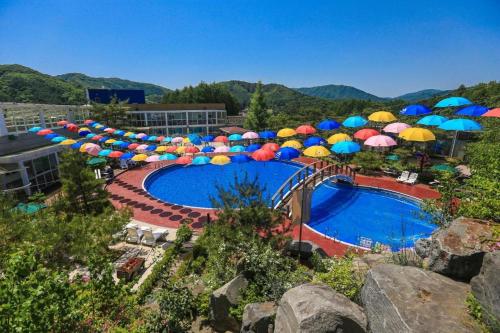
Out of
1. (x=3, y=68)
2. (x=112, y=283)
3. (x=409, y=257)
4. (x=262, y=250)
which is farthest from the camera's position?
(x=3, y=68)

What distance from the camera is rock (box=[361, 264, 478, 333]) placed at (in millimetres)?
3084

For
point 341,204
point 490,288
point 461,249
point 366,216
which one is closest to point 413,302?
point 490,288

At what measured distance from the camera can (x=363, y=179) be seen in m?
19.4

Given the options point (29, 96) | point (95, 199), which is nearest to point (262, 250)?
point (95, 199)

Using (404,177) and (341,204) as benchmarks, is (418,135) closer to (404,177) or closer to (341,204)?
(404,177)

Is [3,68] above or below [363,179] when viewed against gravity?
above

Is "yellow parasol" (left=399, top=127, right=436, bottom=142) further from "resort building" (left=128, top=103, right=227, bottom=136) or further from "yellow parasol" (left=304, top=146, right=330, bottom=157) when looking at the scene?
"resort building" (left=128, top=103, right=227, bottom=136)

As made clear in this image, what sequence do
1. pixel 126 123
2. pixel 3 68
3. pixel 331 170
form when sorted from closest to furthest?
1. pixel 331 170
2. pixel 126 123
3. pixel 3 68

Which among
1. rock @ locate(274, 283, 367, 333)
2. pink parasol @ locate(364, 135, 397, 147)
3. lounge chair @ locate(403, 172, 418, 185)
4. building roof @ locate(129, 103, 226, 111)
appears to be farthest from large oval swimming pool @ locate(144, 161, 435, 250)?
building roof @ locate(129, 103, 226, 111)

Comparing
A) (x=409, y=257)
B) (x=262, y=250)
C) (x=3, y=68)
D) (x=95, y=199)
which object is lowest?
(x=95, y=199)

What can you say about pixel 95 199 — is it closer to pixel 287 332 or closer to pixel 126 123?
pixel 287 332

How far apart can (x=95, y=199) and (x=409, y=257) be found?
13.7 metres

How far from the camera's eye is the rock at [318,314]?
11.8ft

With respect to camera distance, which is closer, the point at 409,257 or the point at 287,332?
the point at 287,332
